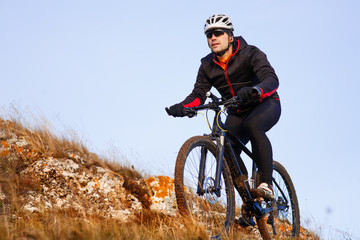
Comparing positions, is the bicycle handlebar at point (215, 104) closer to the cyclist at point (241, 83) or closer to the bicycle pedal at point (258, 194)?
the cyclist at point (241, 83)

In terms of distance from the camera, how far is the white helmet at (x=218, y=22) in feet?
16.1

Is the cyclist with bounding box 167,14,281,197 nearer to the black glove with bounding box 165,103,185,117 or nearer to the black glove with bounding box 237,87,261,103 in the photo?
the black glove with bounding box 165,103,185,117

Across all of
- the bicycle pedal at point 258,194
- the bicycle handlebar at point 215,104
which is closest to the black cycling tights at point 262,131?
the bicycle pedal at point 258,194

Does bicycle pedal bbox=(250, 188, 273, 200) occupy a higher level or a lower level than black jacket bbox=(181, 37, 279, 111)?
lower

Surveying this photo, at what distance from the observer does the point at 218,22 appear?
16.1 ft

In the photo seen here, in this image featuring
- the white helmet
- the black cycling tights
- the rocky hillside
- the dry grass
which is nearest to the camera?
the dry grass

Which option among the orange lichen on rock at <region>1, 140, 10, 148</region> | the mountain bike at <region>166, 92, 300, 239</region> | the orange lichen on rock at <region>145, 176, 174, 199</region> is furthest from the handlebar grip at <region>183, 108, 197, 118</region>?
the orange lichen on rock at <region>1, 140, 10, 148</region>

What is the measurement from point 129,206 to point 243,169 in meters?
2.52

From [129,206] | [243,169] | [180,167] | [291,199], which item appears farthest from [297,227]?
[180,167]

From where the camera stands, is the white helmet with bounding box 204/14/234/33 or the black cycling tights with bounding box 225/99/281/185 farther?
the white helmet with bounding box 204/14/234/33

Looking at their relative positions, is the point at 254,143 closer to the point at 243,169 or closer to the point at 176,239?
the point at 243,169

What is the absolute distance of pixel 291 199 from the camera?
20.2 ft

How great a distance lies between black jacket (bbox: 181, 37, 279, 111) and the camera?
4.91 m

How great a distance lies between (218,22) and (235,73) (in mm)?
615
